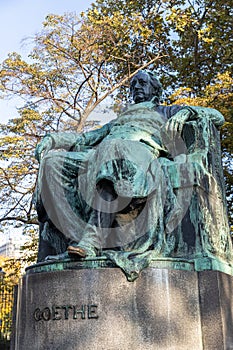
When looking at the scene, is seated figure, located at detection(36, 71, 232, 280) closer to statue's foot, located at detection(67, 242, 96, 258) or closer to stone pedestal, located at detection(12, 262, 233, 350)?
statue's foot, located at detection(67, 242, 96, 258)

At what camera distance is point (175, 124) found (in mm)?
5152

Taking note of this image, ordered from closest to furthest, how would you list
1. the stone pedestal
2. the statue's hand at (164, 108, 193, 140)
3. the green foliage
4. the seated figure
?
the stone pedestal
the seated figure
the statue's hand at (164, 108, 193, 140)
the green foliage

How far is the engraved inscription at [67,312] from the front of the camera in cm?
386

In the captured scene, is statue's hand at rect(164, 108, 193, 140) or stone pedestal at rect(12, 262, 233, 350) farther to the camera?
statue's hand at rect(164, 108, 193, 140)

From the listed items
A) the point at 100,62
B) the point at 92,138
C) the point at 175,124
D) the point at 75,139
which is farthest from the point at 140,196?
the point at 100,62

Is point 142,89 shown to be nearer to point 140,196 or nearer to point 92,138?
point 92,138

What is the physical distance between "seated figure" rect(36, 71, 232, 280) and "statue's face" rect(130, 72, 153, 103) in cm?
→ 66

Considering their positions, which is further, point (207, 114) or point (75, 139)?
point (75, 139)

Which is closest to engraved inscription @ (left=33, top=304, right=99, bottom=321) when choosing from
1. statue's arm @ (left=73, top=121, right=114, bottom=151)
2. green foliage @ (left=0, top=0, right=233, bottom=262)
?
statue's arm @ (left=73, top=121, right=114, bottom=151)

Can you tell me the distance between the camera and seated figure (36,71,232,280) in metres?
4.45

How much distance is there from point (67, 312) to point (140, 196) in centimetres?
116

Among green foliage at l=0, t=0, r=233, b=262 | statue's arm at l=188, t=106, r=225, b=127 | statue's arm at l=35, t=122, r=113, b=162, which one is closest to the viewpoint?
statue's arm at l=188, t=106, r=225, b=127

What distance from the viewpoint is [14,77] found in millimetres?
15844

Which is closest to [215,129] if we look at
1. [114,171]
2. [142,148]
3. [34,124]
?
[142,148]
